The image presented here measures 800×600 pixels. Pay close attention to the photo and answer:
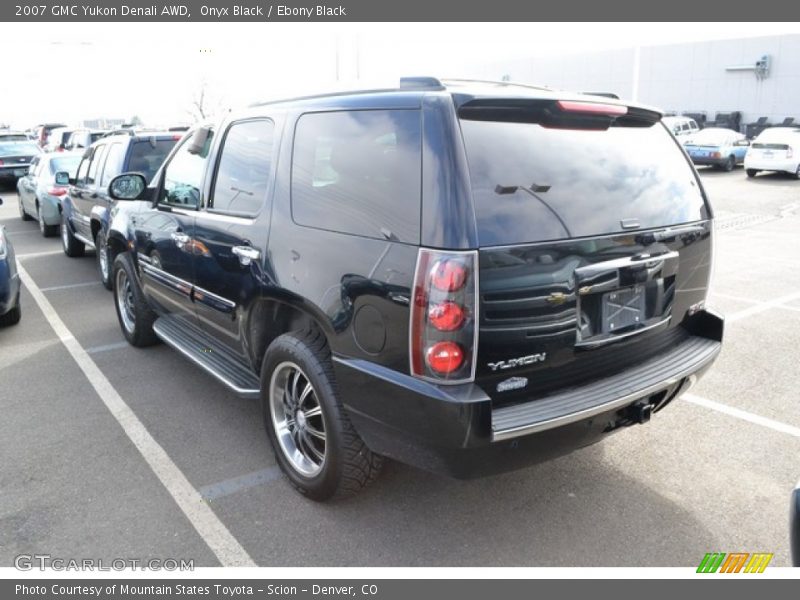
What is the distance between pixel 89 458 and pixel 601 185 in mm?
3311

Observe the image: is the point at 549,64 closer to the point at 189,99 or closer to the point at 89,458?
the point at 189,99

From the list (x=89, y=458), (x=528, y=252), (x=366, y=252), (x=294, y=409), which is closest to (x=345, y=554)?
(x=294, y=409)

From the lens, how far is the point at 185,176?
4.77m

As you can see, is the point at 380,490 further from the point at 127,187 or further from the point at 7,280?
the point at 7,280

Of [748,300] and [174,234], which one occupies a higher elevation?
[174,234]

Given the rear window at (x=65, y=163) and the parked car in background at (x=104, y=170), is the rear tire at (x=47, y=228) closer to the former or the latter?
the rear window at (x=65, y=163)

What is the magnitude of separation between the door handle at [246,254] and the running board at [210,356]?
0.74 metres

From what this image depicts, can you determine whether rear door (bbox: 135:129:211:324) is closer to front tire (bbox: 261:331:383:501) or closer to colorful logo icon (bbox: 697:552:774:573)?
front tire (bbox: 261:331:383:501)

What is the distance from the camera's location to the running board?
13.0ft

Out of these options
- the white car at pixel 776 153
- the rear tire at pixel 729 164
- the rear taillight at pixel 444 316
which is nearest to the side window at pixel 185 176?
the rear taillight at pixel 444 316

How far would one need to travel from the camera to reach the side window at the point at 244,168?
3.74 meters

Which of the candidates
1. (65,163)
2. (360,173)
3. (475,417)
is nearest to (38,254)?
(65,163)

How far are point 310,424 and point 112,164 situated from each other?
598cm

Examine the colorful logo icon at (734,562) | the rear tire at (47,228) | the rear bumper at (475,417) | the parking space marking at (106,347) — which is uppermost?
the rear bumper at (475,417)
